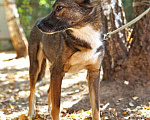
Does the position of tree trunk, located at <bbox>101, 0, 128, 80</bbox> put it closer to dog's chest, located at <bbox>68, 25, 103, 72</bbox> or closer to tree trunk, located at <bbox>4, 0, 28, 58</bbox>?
dog's chest, located at <bbox>68, 25, 103, 72</bbox>

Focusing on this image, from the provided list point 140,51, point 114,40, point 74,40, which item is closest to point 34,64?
point 74,40

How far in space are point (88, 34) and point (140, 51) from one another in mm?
1738

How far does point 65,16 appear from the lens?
3.02 meters

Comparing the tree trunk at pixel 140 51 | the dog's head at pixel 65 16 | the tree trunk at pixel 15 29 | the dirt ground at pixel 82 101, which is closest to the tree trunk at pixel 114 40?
the tree trunk at pixel 140 51

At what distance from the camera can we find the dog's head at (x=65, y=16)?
3.01m

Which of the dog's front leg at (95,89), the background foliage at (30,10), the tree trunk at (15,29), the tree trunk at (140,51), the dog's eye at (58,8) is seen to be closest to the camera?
the dog's eye at (58,8)

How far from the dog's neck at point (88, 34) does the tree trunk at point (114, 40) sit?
151 cm

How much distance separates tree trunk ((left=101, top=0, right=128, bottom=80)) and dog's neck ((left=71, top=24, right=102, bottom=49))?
151cm

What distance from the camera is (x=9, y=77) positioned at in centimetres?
704

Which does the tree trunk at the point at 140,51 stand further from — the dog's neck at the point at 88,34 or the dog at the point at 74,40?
the dog's neck at the point at 88,34

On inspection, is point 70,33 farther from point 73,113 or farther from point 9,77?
point 9,77

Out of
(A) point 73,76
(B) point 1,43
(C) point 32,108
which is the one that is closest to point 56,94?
(C) point 32,108

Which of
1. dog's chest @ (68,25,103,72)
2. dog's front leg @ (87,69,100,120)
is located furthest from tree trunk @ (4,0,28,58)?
dog's chest @ (68,25,103,72)

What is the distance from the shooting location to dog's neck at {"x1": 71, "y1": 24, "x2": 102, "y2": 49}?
3199 mm
